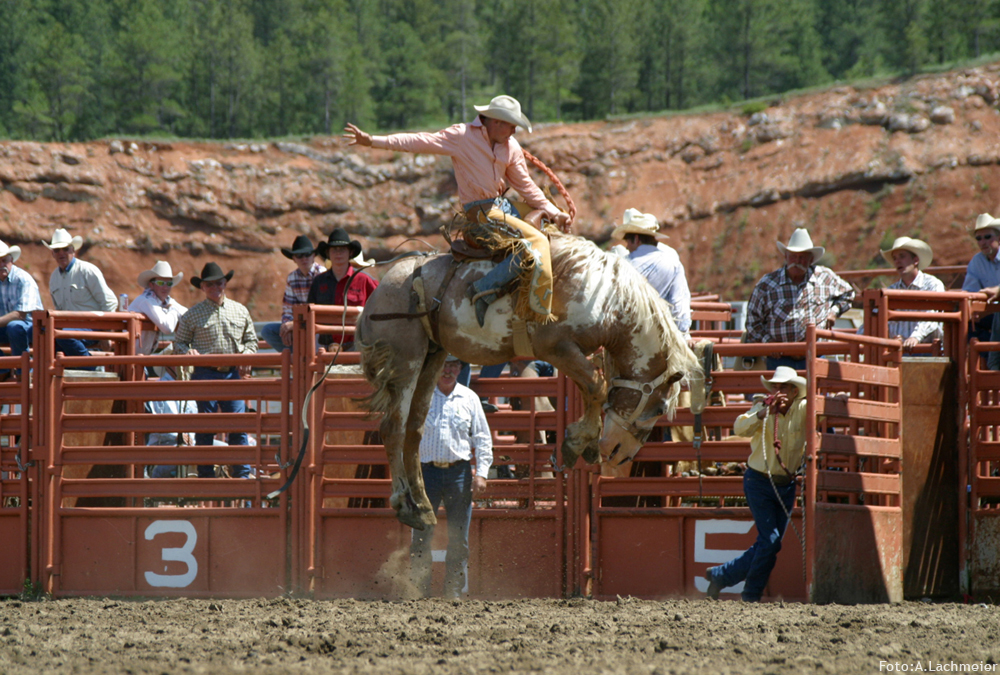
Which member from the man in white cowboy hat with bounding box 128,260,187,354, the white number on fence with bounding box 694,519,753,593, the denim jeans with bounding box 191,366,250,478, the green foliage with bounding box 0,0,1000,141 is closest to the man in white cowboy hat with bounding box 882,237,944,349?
the white number on fence with bounding box 694,519,753,593

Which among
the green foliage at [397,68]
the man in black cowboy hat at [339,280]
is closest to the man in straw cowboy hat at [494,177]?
the man in black cowboy hat at [339,280]

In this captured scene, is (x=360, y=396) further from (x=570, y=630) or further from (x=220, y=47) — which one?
(x=220, y=47)

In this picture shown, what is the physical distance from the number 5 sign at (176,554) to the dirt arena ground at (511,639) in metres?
1.62

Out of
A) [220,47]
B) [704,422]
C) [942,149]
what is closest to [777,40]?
[942,149]

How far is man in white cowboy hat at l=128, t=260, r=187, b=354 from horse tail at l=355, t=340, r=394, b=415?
5.19 meters

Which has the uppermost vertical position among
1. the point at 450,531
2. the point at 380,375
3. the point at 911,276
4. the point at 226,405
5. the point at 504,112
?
the point at 504,112

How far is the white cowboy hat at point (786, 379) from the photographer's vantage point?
751cm

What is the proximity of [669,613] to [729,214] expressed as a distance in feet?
109

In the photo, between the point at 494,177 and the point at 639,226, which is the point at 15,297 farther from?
the point at 639,226

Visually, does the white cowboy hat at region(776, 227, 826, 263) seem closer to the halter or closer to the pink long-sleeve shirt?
the halter

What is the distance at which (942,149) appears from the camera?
36656mm

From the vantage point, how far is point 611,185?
40219 mm

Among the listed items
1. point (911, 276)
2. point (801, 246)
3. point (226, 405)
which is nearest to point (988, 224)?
point (911, 276)

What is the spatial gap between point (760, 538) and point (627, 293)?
2.16 m
